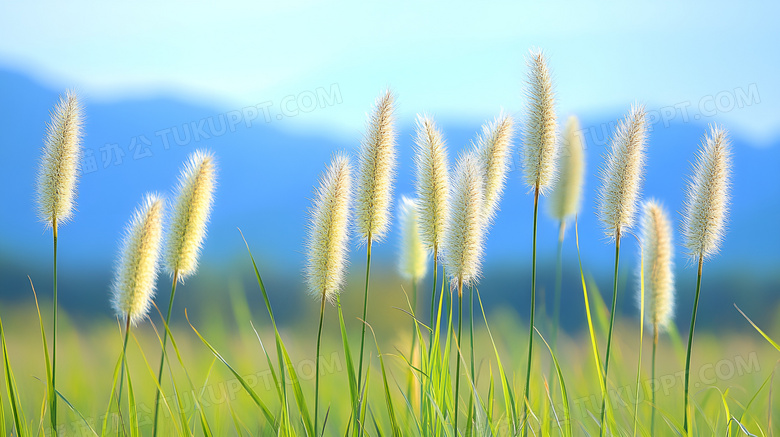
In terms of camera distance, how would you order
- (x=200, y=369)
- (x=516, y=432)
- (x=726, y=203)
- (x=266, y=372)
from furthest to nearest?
1. (x=200, y=369)
2. (x=266, y=372)
3. (x=726, y=203)
4. (x=516, y=432)

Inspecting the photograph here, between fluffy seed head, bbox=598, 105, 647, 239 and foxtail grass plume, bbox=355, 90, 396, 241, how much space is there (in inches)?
39.9

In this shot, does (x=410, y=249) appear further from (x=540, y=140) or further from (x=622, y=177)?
(x=622, y=177)

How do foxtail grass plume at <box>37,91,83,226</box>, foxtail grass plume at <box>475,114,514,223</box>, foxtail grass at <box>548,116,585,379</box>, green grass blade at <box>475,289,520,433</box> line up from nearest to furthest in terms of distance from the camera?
green grass blade at <box>475,289,520,433</box>, foxtail grass plume at <box>37,91,83,226</box>, foxtail grass plume at <box>475,114,514,223</box>, foxtail grass at <box>548,116,585,379</box>

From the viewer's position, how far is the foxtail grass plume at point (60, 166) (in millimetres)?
2482

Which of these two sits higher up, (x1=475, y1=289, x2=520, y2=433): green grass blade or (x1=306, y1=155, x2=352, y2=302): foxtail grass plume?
(x1=306, y1=155, x2=352, y2=302): foxtail grass plume

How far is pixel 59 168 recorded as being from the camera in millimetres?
2504

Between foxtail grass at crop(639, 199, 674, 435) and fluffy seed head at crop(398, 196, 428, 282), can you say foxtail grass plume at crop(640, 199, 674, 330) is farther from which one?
fluffy seed head at crop(398, 196, 428, 282)

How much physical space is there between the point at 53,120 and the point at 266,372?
178 cm

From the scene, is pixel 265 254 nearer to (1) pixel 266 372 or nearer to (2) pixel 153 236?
(1) pixel 266 372

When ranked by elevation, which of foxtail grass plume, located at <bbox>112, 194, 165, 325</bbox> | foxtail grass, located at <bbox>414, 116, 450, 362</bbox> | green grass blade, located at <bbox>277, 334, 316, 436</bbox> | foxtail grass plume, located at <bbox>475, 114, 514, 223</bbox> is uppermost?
foxtail grass plume, located at <bbox>475, 114, 514, 223</bbox>

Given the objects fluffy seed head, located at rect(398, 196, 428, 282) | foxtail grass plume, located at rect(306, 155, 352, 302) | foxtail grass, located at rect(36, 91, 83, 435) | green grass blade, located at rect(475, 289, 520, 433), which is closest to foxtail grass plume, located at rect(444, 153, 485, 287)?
green grass blade, located at rect(475, 289, 520, 433)

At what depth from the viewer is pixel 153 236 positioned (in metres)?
2.28

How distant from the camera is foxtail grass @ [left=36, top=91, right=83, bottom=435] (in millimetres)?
2482

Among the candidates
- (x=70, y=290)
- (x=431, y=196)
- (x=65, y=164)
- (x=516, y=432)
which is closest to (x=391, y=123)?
(x=431, y=196)
